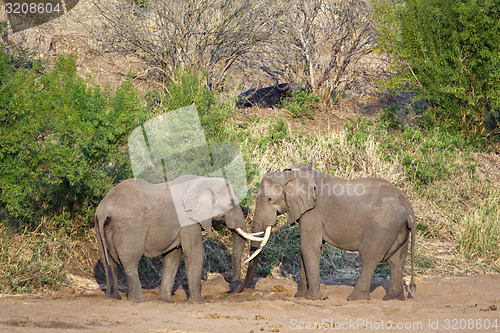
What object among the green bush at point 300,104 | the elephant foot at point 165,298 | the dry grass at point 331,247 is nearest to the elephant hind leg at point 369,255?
the dry grass at point 331,247

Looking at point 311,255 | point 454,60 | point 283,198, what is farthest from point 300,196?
point 454,60

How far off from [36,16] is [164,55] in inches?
414

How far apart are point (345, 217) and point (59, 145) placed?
394cm

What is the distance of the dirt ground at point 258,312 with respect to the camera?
5879 millimetres

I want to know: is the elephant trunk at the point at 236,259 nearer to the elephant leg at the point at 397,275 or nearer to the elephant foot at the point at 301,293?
the elephant foot at the point at 301,293

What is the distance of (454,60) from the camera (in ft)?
46.1

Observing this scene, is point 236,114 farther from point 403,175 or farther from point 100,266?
point 100,266

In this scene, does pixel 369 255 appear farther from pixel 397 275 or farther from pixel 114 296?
pixel 114 296

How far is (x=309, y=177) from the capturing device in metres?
7.98

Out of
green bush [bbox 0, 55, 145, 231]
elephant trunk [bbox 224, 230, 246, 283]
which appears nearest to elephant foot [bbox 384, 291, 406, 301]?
elephant trunk [bbox 224, 230, 246, 283]

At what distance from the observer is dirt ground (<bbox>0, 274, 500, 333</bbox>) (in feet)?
19.3

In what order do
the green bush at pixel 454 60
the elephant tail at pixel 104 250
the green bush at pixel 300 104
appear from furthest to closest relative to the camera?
the green bush at pixel 300 104
the green bush at pixel 454 60
the elephant tail at pixel 104 250

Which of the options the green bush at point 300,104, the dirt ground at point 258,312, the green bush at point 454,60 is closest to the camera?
the dirt ground at point 258,312

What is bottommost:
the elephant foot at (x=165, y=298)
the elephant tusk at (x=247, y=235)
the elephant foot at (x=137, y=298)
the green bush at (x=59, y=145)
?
the elephant foot at (x=165, y=298)
